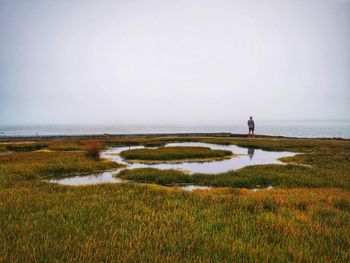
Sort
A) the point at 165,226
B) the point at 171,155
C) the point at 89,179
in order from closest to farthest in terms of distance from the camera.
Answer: the point at 165,226 → the point at 89,179 → the point at 171,155

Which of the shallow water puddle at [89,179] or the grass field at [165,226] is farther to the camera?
the shallow water puddle at [89,179]

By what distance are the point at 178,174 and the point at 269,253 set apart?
39.8 ft

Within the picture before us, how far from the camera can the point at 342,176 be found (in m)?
15.8

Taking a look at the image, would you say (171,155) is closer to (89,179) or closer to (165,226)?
(89,179)

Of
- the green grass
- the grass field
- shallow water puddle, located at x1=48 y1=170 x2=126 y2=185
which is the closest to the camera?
the grass field

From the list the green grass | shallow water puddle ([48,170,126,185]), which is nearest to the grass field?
shallow water puddle ([48,170,126,185])

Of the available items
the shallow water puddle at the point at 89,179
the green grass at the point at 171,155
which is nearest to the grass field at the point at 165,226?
the shallow water puddle at the point at 89,179

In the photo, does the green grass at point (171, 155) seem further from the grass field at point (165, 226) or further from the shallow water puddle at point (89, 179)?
the grass field at point (165, 226)

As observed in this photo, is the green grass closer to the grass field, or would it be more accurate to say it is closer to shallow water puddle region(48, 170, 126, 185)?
shallow water puddle region(48, 170, 126, 185)

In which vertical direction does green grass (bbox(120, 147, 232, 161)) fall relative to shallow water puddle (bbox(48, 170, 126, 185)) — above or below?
above

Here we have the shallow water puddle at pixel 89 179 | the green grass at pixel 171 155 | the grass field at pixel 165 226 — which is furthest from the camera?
the green grass at pixel 171 155

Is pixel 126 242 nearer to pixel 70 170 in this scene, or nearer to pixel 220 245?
pixel 220 245

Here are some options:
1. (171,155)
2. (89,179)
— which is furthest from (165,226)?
(171,155)

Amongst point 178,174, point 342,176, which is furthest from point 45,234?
point 342,176
